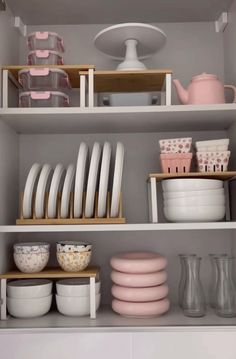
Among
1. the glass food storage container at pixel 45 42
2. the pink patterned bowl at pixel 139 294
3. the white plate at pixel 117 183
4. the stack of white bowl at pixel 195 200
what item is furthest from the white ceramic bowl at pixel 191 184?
the glass food storage container at pixel 45 42

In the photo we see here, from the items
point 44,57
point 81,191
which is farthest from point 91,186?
point 44,57

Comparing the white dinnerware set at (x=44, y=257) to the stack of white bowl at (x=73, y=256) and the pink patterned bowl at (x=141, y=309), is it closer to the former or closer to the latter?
the stack of white bowl at (x=73, y=256)

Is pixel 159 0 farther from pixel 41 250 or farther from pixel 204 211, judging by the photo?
pixel 41 250

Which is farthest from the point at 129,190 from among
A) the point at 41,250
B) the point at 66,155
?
the point at 41,250

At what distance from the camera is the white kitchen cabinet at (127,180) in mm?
1001

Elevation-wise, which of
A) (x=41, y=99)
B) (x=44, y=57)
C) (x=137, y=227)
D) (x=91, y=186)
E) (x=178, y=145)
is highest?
(x=44, y=57)

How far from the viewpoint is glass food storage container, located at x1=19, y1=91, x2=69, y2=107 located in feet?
3.72

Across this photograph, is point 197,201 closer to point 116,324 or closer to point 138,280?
point 138,280

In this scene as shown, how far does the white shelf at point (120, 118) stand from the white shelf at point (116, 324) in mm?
538

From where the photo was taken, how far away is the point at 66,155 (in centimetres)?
133

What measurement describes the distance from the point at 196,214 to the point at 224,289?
0.23 m

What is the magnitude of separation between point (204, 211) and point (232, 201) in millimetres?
213

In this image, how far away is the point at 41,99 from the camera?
1.14 metres

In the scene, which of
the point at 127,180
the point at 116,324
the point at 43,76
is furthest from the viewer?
the point at 127,180
